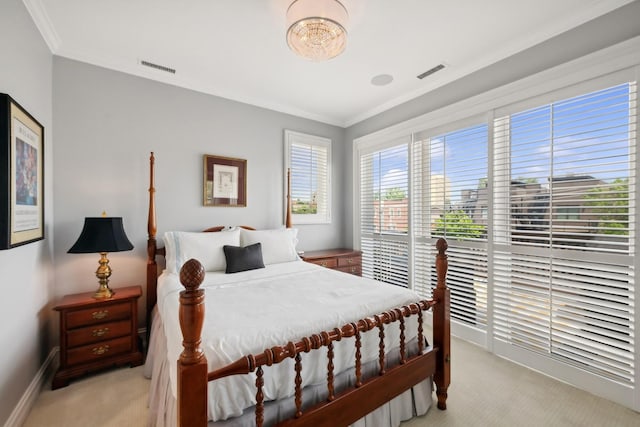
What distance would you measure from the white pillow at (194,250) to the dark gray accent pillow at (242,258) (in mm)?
90

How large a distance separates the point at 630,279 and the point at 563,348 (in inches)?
27.2

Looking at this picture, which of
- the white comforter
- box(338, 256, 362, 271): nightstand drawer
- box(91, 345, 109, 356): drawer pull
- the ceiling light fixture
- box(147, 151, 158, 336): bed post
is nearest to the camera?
the white comforter

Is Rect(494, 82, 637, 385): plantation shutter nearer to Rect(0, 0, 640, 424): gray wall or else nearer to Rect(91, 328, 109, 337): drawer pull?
Rect(0, 0, 640, 424): gray wall

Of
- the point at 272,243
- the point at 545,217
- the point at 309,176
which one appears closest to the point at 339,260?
the point at 272,243

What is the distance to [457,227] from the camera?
9.56 ft

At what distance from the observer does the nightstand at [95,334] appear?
2.11m

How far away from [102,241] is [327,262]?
233 centimetres

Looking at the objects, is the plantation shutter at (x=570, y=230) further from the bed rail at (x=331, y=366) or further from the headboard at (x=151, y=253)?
the headboard at (x=151, y=253)

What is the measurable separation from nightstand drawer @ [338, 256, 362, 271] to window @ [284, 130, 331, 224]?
0.69 meters

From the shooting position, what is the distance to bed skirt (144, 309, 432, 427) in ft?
4.01

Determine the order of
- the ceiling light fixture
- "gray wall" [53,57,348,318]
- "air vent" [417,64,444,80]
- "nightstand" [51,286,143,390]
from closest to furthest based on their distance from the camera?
1. the ceiling light fixture
2. "nightstand" [51,286,143,390]
3. "gray wall" [53,57,348,318]
4. "air vent" [417,64,444,80]

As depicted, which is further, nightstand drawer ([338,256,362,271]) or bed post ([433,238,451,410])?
nightstand drawer ([338,256,362,271])

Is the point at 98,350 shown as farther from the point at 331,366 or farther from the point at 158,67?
the point at 158,67

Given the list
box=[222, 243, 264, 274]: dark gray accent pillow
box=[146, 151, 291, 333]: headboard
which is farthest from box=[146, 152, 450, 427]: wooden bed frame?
box=[146, 151, 291, 333]: headboard
